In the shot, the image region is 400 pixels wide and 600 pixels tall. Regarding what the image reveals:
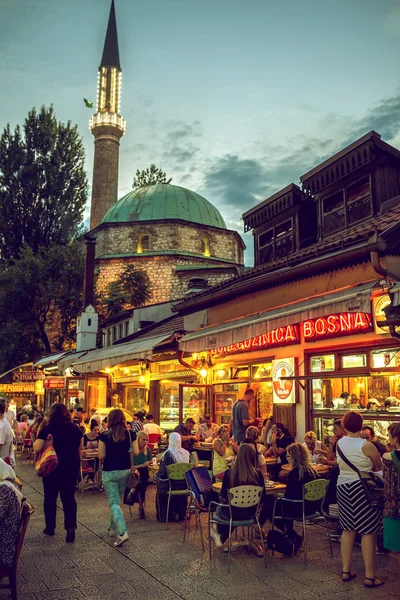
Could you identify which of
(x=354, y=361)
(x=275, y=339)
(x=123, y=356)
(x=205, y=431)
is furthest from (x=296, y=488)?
(x=123, y=356)

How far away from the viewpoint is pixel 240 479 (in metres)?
5.67

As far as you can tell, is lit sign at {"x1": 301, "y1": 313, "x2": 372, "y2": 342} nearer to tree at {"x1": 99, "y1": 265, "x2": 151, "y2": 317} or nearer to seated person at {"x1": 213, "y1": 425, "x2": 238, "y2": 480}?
seated person at {"x1": 213, "y1": 425, "x2": 238, "y2": 480}

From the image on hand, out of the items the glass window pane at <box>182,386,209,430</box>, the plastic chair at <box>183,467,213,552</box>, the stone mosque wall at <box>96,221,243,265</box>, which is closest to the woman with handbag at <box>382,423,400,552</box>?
the plastic chair at <box>183,467,213,552</box>

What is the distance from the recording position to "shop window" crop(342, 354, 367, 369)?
29.9 ft

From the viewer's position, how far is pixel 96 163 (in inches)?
1829

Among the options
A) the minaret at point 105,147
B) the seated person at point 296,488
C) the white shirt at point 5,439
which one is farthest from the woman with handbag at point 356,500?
the minaret at point 105,147

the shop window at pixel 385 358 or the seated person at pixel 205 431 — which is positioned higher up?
the shop window at pixel 385 358

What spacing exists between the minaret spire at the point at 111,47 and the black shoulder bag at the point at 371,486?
5354 centimetres

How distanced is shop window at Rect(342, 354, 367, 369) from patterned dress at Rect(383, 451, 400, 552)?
4.50m

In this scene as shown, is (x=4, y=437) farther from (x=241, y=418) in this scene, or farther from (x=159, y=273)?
(x=159, y=273)

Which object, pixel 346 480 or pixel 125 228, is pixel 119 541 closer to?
pixel 346 480

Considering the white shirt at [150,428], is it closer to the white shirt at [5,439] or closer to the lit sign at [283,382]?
the lit sign at [283,382]

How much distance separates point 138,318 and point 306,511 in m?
18.4

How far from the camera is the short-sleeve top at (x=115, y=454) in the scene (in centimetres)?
627
